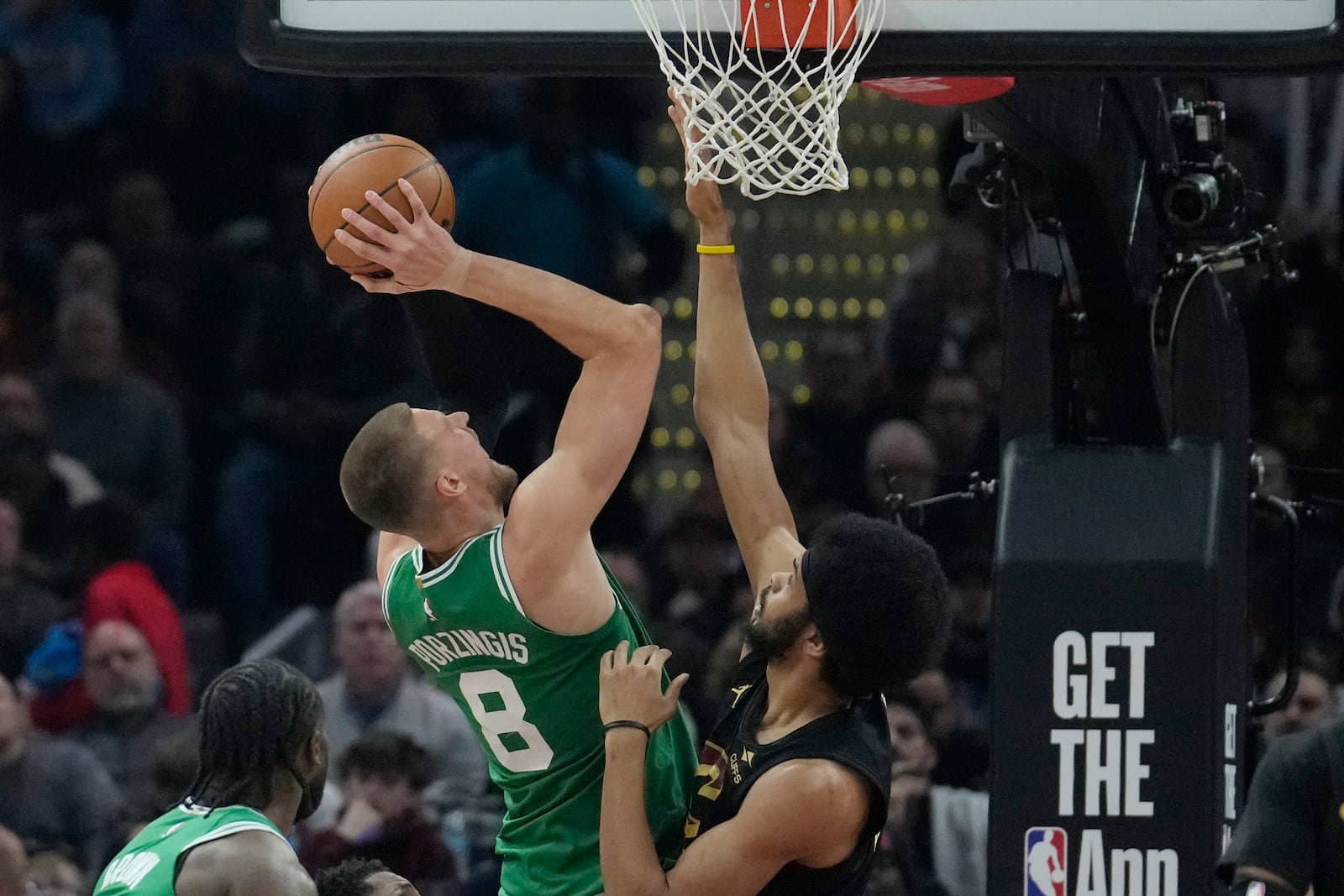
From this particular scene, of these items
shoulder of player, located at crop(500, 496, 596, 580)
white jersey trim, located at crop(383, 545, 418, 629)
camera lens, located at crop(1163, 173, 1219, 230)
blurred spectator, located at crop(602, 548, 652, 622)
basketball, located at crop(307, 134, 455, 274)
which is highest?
basketball, located at crop(307, 134, 455, 274)

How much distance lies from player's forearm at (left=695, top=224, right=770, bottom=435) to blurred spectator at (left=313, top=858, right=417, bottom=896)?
115 centimetres

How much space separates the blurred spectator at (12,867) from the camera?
6016mm

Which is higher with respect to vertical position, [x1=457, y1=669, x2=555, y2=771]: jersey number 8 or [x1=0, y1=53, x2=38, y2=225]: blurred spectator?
[x1=0, y1=53, x2=38, y2=225]: blurred spectator

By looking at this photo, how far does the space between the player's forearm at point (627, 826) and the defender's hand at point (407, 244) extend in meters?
0.93

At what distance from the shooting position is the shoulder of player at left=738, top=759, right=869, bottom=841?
11.9 feet

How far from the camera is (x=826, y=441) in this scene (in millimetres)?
7738

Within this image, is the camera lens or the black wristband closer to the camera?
the black wristband

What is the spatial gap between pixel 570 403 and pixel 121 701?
3717 mm

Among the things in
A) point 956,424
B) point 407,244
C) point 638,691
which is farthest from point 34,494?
point 638,691

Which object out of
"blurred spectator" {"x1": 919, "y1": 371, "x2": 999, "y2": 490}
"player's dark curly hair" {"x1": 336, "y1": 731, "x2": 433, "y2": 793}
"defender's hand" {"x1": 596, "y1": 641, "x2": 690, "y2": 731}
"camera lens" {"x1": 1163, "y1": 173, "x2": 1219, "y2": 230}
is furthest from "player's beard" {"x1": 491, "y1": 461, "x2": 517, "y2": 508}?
"blurred spectator" {"x1": 919, "y1": 371, "x2": 999, "y2": 490}

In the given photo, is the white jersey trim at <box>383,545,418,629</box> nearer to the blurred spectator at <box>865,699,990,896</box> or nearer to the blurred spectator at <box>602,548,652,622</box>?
Result: the blurred spectator at <box>865,699,990,896</box>

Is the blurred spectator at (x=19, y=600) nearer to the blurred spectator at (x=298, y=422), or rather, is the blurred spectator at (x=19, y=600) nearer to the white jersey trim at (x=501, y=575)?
the blurred spectator at (x=298, y=422)

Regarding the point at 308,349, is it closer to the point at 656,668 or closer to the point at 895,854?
the point at 895,854

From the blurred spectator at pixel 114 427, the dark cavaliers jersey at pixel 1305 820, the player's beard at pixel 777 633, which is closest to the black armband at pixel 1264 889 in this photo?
the dark cavaliers jersey at pixel 1305 820
